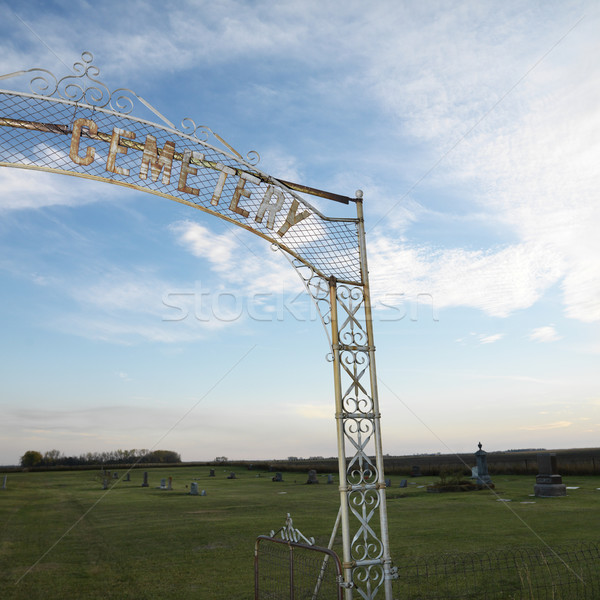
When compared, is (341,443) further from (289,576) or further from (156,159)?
(156,159)

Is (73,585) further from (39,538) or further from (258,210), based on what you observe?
(258,210)

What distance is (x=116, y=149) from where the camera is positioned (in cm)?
660

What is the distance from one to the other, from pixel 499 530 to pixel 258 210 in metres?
10.6

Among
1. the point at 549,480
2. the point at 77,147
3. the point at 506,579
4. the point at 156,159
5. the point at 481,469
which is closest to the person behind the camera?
the point at 77,147

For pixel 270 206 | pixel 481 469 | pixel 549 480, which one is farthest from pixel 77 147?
pixel 481 469

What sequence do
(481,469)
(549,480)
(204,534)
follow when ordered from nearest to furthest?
(204,534)
(549,480)
(481,469)

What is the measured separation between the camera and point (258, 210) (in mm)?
7191

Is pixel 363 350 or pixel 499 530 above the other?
pixel 363 350

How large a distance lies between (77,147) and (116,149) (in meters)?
0.46

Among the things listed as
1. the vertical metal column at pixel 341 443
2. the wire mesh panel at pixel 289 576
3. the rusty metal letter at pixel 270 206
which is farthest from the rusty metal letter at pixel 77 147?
the wire mesh panel at pixel 289 576

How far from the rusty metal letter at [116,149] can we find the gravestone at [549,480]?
18.6m

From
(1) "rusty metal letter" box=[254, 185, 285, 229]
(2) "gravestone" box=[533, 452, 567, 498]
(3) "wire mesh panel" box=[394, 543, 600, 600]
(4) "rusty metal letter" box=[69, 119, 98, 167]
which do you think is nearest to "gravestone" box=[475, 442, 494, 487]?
(2) "gravestone" box=[533, 452, 567, 498]

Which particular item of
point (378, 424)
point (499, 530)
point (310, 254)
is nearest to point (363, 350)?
point (378, 424)

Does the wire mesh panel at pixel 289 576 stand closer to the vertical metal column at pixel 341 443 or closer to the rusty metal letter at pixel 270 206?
the vertical metal column at pixel 341 443
